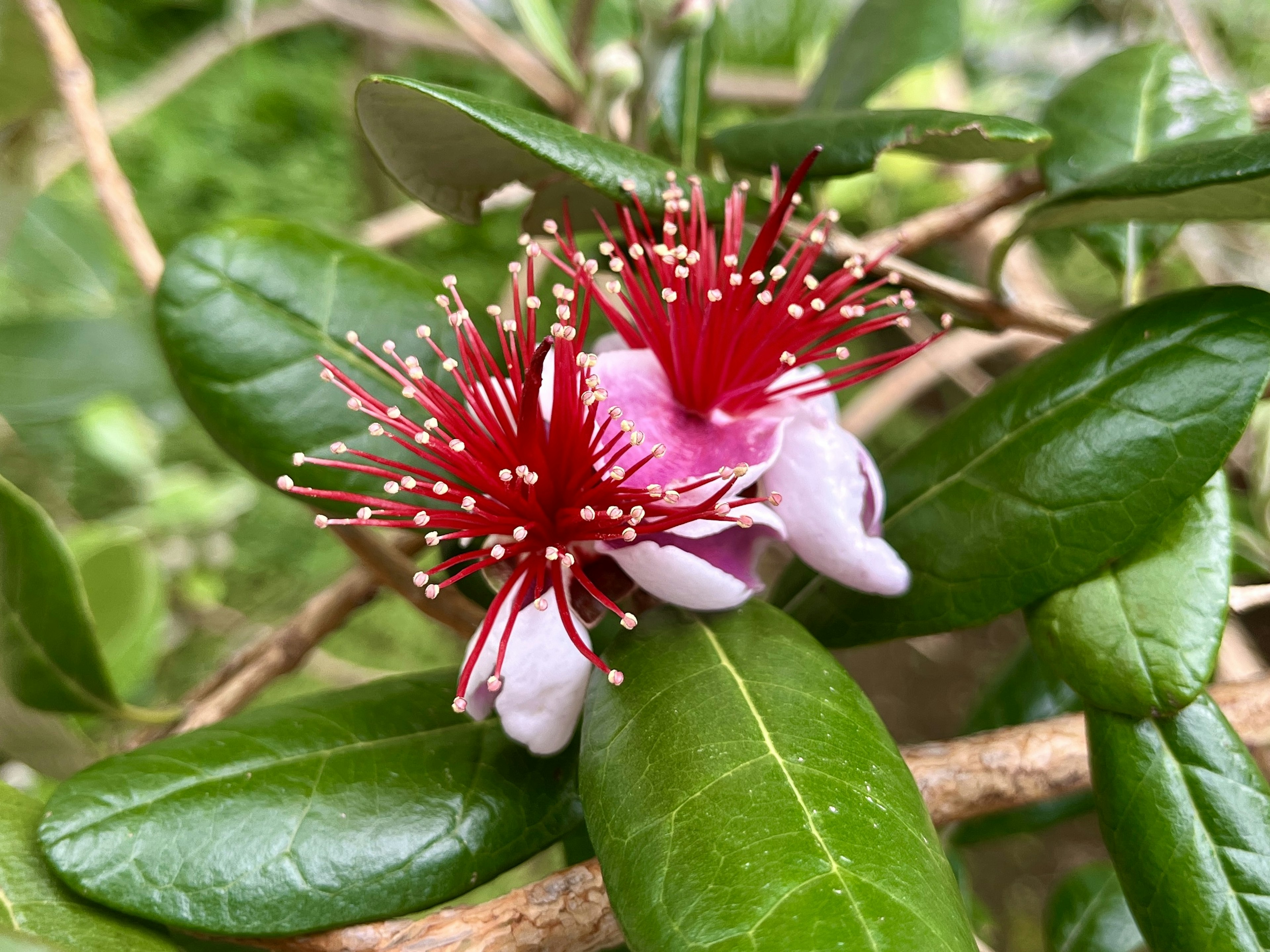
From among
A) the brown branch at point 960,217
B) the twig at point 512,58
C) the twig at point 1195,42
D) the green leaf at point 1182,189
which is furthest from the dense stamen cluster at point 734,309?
the twig at point 1195,42

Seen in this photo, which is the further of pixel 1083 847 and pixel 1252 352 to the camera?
pixel 1083 847

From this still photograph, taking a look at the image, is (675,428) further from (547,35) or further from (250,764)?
(547,35)

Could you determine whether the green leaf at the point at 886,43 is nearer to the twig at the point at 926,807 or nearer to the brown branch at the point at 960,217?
the brown branch at the point at 960,217

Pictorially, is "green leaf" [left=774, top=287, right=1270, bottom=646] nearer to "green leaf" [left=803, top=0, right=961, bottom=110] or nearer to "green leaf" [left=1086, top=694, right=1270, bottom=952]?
"green leaf" [left=1086, top=694, right=1270, bottom=952]

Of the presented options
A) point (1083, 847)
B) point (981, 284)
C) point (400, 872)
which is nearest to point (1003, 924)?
point (1083, 847)

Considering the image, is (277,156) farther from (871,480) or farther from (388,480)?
(871,480)

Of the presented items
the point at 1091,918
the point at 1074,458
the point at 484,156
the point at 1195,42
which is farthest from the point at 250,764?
the point at 1195,42
